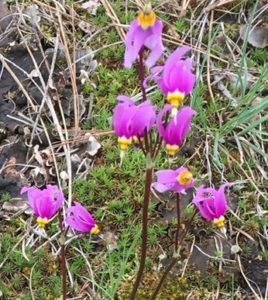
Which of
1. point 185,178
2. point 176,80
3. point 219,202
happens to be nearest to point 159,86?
point 176,80

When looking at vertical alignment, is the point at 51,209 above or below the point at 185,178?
below

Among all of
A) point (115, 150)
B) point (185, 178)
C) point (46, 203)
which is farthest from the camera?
point (115, 150)

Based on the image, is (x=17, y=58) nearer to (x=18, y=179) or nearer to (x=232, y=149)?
(x=18, y=179)

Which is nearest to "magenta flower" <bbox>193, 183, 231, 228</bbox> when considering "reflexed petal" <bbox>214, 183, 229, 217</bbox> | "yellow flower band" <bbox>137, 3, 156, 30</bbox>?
"reflexed petal" <bbox>214, 183, 229, 217</bbox>

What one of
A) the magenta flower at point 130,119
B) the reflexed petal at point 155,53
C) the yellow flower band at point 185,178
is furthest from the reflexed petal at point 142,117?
the yellow flower band at point 185,178

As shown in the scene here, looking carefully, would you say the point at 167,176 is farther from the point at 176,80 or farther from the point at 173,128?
the point at 176,80

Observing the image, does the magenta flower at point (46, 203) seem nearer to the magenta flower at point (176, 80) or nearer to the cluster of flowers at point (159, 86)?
the cluster of flowers at point (159, 86)
